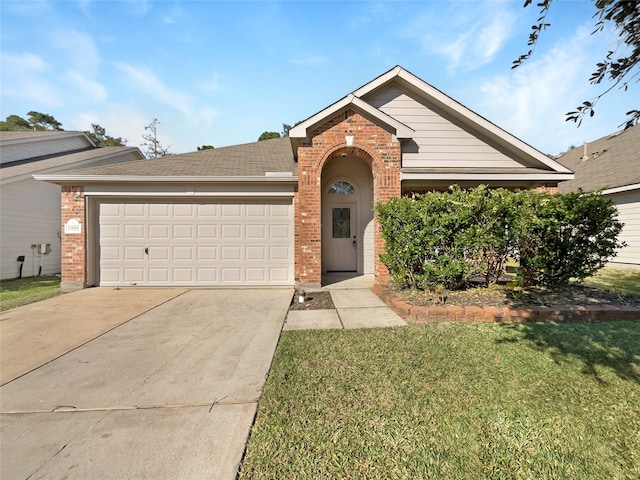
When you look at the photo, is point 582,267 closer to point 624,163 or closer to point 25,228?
point 624,163

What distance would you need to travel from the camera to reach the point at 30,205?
430 inches

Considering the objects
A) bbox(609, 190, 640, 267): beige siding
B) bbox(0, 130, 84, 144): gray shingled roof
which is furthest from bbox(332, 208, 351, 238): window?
bbox(0, 130, 84, 144): gray shingled roof

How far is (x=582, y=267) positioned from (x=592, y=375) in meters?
3.62

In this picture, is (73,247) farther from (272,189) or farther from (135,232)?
(272,189)

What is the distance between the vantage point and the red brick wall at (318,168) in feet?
25.8

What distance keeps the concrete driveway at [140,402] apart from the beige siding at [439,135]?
24.0 ft

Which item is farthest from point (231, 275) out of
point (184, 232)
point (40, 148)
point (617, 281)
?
point (40, 148)

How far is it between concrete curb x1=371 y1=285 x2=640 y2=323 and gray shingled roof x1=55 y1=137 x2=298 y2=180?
5.30 m

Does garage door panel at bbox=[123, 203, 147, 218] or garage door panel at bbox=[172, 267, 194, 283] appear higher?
garage door panel at bbox=[123, 203, 147, 218]

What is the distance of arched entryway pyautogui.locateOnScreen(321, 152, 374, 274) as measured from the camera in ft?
31.6

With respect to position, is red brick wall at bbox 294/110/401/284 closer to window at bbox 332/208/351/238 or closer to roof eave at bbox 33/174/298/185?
roof eave at bbox 33/174/298/185

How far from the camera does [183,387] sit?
298cm

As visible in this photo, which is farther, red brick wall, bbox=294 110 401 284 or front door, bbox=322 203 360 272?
front door, bbox=322 203 360 272

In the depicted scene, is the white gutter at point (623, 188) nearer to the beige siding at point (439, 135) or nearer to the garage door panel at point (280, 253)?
the beige siding at point (439, 135)
